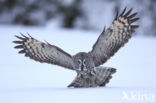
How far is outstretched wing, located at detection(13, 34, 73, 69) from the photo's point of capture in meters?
5.05

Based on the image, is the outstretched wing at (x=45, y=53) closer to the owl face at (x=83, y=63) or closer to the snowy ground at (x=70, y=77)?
the owl face at (x=83, y=63)

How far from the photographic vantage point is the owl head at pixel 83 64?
4.88 m

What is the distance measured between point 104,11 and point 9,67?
6.44 metres

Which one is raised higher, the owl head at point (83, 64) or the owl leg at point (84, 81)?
the owl head at point (83, 64)

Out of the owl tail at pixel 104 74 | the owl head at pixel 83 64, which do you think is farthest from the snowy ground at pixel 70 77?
the owl head at pixel 83 64

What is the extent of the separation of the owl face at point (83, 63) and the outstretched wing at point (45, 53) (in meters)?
0.14

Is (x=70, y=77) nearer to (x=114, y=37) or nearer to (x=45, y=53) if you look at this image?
(x=45, y=53)

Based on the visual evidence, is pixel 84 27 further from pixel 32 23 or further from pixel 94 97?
pixel 94 97

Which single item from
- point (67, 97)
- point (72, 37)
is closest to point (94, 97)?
point (67, 97)

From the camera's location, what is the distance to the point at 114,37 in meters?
4.97

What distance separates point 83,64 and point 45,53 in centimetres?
47

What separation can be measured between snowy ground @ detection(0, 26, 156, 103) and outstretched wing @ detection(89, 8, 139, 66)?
0.33 metres

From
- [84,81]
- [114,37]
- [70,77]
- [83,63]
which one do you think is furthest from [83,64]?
[70,77]

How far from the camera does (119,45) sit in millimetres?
4996
